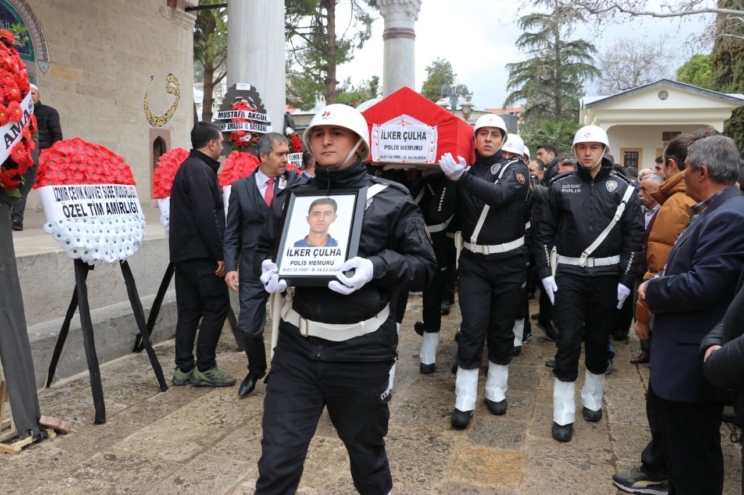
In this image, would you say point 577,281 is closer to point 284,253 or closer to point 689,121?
point 284,253

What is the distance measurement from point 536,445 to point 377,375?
6.77 ft

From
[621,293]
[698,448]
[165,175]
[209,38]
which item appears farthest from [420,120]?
[209,38]

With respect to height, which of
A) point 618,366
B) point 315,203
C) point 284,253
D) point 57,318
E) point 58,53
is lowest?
point 618,366

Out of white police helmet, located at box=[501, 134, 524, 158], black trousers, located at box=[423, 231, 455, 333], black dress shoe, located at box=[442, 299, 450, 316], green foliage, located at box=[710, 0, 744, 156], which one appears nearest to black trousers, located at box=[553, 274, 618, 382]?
black trousers, located at box=[423, 231, 455, 333]

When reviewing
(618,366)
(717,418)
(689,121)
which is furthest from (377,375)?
(689,121)

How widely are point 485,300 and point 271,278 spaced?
2.43 metres

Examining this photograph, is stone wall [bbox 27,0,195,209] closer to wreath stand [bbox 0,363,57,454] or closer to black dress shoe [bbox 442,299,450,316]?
black dress shoe [bbox 442,299,450,316]

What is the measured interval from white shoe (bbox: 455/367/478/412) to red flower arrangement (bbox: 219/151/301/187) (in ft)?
10.1

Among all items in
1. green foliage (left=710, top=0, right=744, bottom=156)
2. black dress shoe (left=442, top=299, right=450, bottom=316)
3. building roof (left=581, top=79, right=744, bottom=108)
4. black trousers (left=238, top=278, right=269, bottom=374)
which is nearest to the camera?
black trousers (left=238, top=278, right=269, bottom=374)

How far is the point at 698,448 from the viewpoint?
2889mm

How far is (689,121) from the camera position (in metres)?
21.9

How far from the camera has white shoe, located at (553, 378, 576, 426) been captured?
4.43m

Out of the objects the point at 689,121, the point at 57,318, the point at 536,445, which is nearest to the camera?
the point at 536,445

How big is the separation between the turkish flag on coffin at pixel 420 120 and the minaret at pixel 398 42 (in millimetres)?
9698
